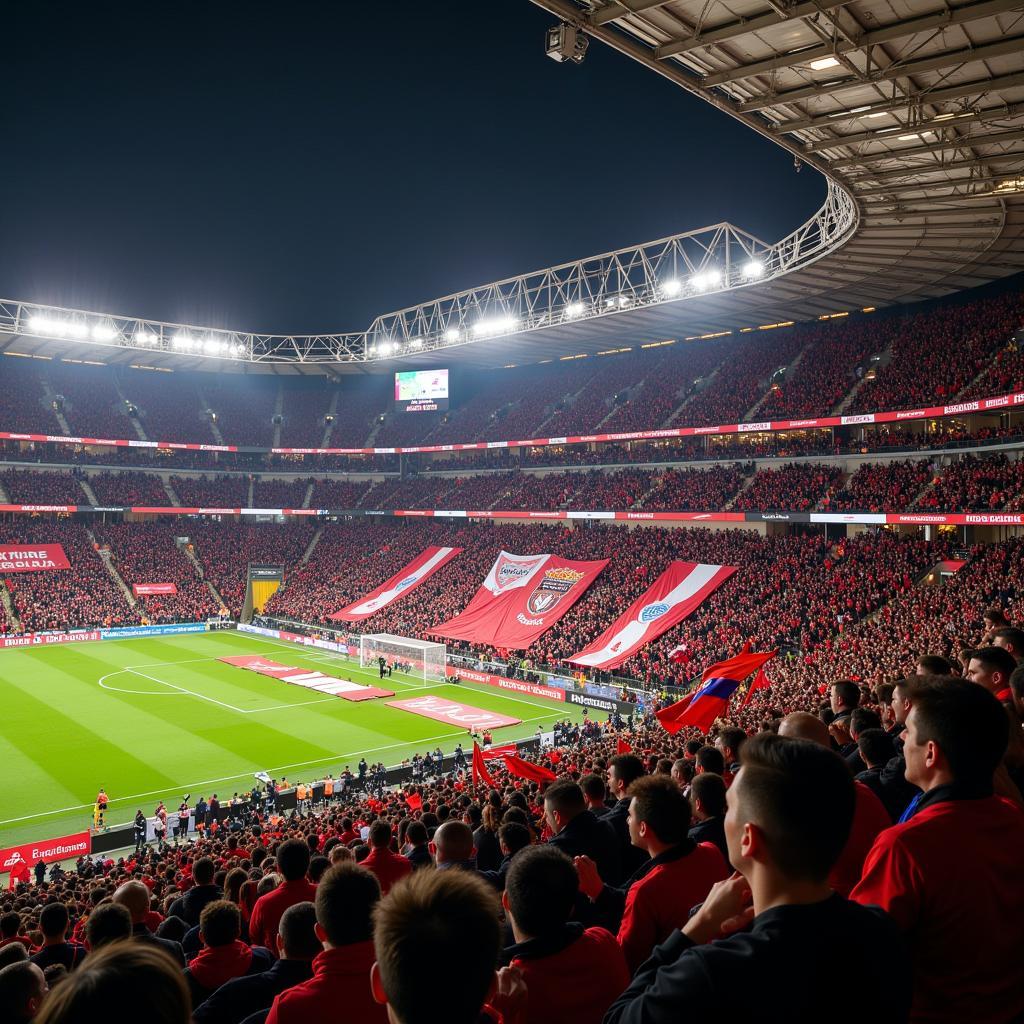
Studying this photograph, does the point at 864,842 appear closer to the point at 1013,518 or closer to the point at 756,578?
the point at 1013,518

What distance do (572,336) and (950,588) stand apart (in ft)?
106

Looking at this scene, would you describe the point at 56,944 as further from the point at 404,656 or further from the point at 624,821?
the point at 404,656

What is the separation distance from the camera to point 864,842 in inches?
171

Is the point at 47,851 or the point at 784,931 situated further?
the point at 47,851

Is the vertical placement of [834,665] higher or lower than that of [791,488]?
lower

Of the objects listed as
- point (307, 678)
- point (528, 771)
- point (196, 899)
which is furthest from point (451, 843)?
point (307, 678)

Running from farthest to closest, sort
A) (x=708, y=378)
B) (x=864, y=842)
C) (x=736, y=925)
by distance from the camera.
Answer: (x=708, y=378)
(x=864, y=842)
(x=736, y=925)

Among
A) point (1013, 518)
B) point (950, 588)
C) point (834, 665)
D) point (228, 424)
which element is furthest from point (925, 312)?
point (228, 424)

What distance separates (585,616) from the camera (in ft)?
140

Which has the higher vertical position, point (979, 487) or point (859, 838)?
point (979, 487)

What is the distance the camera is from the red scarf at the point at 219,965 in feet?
17.5

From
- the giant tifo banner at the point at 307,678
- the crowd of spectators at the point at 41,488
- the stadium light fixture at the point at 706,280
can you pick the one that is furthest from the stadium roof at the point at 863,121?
the crowd of spectators at the point at 41,488

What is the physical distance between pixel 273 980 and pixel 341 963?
1.36m

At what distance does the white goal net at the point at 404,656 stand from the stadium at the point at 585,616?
0.88 feet
